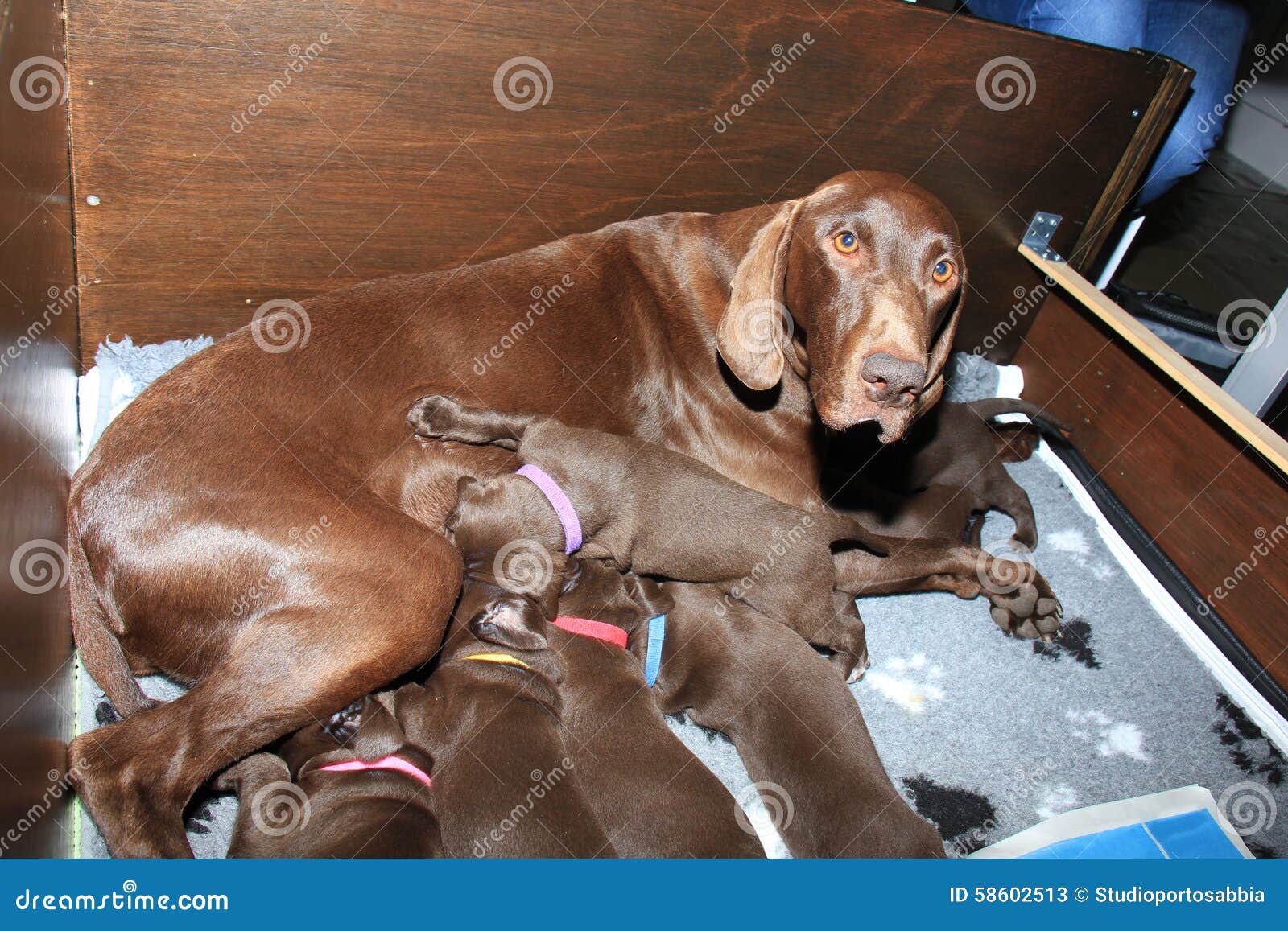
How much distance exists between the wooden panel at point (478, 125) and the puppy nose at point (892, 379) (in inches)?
48.2

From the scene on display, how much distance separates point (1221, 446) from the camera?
299 centimetres

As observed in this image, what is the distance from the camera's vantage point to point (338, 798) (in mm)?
2102

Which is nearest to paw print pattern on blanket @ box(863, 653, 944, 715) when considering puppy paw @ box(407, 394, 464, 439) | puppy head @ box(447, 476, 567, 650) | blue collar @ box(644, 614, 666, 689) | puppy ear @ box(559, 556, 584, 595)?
blue collar @ box(644, 614, 666, 689)

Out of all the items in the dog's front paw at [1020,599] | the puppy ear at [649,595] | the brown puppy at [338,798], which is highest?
the dog's front paw at [1020,599]

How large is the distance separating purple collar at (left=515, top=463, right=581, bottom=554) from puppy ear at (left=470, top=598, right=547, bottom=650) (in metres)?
0.29

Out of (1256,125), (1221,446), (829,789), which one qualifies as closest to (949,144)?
(1221,446)

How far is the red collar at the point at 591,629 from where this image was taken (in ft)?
8.00

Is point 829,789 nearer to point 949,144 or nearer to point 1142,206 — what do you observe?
point 949,144

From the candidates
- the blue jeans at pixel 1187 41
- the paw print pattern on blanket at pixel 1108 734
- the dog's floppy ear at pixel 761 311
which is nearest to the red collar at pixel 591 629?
the dog's floppy ear at pixel 761 311

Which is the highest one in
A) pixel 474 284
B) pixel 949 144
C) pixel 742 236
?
pixel 949 144

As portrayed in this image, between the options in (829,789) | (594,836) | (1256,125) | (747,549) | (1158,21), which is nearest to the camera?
(594,836)

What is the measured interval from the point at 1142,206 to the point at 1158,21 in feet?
2.44

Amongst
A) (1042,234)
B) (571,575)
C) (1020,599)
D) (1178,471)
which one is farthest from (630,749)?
(1042,234)

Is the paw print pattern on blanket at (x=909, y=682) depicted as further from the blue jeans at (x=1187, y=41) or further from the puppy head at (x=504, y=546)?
the blue jeans at (x=1187, y=41)
